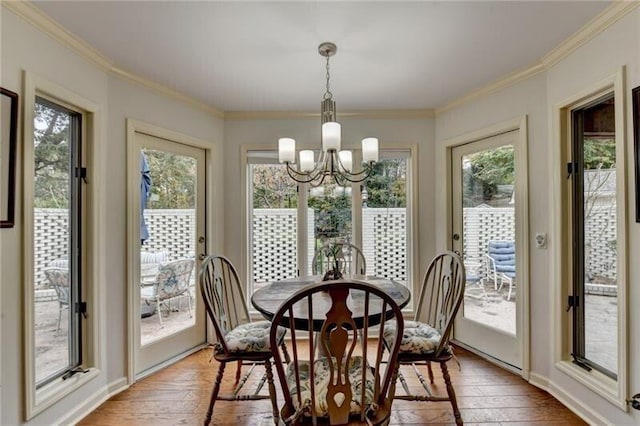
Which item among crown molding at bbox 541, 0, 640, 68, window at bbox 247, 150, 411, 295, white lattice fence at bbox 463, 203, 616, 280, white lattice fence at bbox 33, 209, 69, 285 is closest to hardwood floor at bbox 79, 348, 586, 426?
white lattice fence at bbox 463, 203, 616, 280

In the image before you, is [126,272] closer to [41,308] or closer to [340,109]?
[41,308]

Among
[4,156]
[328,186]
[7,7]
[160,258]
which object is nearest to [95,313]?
[160,258]

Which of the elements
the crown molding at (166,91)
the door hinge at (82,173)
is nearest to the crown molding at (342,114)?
the crown molding at (166,91)

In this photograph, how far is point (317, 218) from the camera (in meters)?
3.52

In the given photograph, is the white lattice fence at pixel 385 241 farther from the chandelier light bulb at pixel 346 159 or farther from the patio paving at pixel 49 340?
the patio paving at pixel 49 340

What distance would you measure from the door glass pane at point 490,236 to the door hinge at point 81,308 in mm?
3164

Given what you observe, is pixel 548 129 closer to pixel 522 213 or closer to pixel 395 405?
pixel 522 213

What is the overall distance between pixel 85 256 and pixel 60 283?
0.22 meters

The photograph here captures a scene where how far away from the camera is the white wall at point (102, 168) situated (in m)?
1.67

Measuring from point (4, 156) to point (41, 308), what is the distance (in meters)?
0.90

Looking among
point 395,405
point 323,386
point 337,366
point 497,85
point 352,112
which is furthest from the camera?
point 352,112

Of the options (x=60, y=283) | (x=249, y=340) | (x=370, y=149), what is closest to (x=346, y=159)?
(x=370, y=149)

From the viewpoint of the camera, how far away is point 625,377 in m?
1.76

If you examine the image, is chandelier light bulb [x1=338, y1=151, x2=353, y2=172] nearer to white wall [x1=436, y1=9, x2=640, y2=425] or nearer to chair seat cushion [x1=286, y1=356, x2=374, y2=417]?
chair seat cushion [x1=286, y1=356, x2=374, y2=417]
